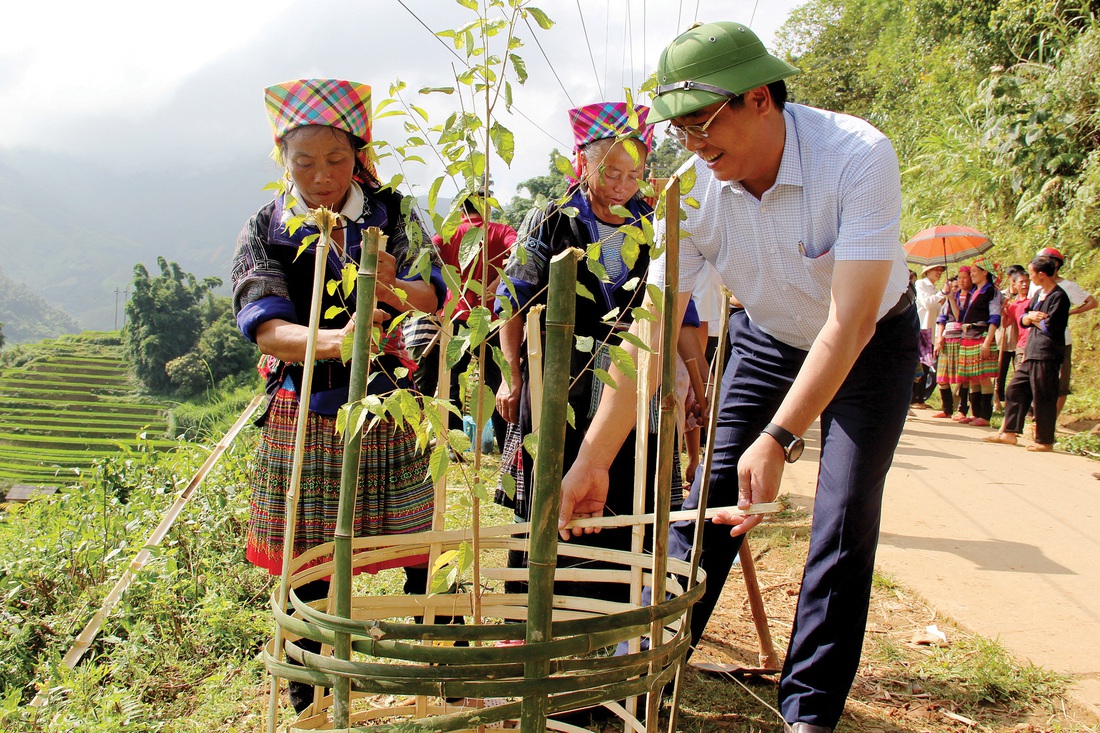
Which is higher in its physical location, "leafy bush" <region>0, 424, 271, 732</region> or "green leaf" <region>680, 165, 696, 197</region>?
"green leaf" <region>680, 165, 696, 197</region>

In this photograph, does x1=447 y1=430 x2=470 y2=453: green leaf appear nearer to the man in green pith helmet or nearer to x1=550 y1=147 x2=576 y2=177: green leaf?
x1=550 y1=147 x2=576 y2=177: green leaf

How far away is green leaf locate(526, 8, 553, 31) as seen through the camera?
1148mm

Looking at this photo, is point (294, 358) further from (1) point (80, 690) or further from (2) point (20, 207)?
(2) point (20, 207)

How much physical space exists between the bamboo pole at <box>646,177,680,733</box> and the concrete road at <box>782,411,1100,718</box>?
6.30 feet

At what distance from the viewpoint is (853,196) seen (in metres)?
1.79

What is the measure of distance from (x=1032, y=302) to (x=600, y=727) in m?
6.78

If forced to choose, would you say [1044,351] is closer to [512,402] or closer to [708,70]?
[512,402]

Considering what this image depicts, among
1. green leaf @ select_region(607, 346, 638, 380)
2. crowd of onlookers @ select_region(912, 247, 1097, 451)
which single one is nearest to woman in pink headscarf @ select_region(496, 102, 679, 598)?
green leaf @ select_region(607, 346, 638, 380)

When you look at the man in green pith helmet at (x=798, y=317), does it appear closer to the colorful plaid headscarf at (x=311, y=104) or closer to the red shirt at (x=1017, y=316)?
the colorful plaid headscarf at (x=311, y=104)

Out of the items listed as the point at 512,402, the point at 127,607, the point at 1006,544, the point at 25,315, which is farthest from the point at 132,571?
the point at 25,315

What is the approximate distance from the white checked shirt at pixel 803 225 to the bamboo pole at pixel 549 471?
0.90 m

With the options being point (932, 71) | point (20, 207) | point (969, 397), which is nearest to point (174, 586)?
point (969, 397)

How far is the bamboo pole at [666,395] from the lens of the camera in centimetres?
111

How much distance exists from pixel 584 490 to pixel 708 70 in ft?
3.10
